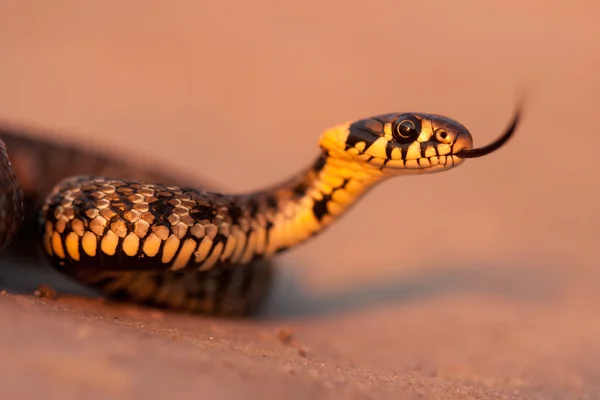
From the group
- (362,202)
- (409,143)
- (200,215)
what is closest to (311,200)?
(409,143)

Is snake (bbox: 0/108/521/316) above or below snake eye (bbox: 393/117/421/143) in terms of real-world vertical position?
below

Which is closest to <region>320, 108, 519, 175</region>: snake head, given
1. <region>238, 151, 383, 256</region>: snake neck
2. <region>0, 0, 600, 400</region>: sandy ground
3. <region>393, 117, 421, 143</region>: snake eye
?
<region>393, 117, 421, 143</region>: snake eye

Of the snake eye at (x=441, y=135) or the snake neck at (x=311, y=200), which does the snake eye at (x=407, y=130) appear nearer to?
the snake eye at (x=441, y=135)

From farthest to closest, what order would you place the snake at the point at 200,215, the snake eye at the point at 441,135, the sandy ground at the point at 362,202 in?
the snake eye at the point at 441,135 < the snake at the point at 200,215 < the sandy ground at the point at 362,202

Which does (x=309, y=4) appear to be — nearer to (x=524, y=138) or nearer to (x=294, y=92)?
(x=294, y=92)

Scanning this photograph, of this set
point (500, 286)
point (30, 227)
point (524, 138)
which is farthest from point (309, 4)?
point (30, 227)

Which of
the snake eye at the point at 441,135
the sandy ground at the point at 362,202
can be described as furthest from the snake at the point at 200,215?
the sandy ground at the point at 362,202

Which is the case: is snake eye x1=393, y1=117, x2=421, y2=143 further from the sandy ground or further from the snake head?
the sandy ground
